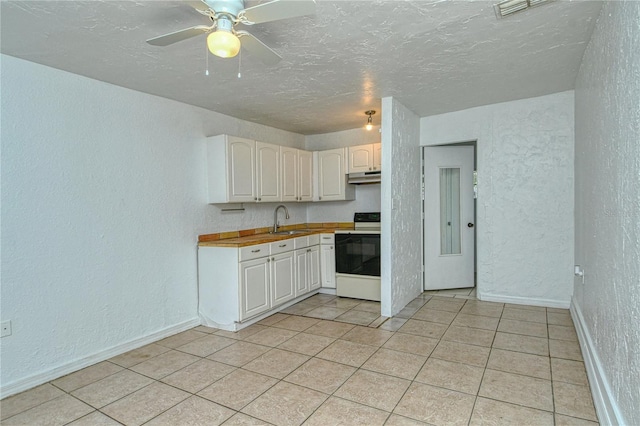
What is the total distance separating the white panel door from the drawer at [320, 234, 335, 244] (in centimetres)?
126

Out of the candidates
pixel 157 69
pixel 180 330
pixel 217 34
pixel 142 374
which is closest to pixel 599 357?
pixel 217 34

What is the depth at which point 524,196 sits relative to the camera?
157 inches

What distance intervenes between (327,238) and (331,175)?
929mm

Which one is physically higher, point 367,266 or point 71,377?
point 367,266

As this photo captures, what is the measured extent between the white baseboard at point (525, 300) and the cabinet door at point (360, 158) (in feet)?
7.01

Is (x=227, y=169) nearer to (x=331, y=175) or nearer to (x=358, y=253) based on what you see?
(x=331, y=175)

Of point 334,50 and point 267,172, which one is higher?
point 334,50

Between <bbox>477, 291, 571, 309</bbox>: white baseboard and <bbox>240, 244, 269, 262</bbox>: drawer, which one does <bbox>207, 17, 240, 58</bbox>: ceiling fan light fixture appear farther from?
<bbox>477, 291, 571, 309</bbox>: white baseboard

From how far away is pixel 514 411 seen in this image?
204cm

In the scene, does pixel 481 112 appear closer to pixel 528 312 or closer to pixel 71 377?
pixel 528 312

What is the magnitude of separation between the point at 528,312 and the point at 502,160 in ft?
5.68

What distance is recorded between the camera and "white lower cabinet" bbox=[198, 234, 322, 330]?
11.3ft

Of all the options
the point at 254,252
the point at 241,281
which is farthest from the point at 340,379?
the point at 254,252

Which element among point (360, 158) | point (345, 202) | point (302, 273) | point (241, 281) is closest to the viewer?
point (241, 281)
